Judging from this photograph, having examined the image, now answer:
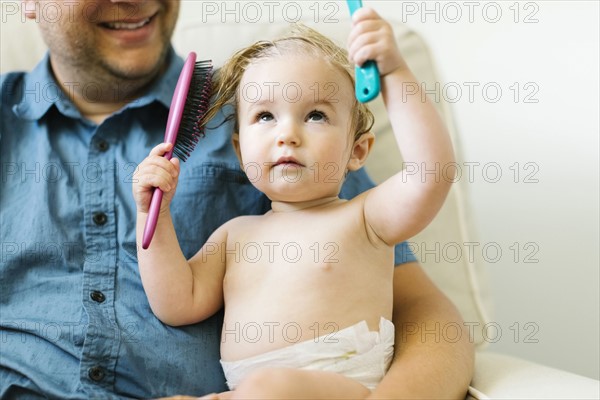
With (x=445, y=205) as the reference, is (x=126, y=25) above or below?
above

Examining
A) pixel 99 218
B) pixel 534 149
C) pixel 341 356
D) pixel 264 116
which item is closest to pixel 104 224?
pixel 99 218

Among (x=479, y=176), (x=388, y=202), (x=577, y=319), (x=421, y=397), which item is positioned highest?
(x=388, y=202)

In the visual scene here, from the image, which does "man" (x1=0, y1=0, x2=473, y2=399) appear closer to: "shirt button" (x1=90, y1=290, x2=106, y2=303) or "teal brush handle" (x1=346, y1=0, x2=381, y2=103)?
"shirt button" (x1=90, y1=290, x2=106, y2=303)

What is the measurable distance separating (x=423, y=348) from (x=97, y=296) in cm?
49

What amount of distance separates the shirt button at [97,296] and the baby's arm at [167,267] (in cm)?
10

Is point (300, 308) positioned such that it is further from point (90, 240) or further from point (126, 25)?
point (126, 25)

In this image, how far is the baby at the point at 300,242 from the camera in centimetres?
103

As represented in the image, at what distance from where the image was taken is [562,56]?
1.82 metres

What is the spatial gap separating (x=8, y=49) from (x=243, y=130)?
26.9 inches

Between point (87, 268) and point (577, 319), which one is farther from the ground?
point (87, 268)

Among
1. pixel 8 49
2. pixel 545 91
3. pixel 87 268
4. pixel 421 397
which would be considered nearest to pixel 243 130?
pixel 87 268

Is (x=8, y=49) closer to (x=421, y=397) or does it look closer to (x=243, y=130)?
(x=243, y=130)

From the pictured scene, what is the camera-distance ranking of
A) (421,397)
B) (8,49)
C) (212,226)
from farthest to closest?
(8,49)
(212,226)
(421,397)

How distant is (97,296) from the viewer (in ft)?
3.95
